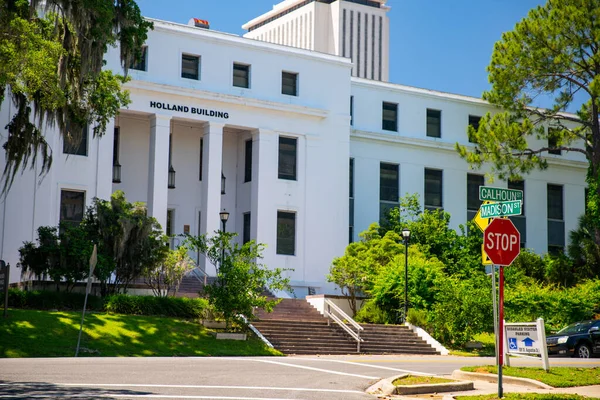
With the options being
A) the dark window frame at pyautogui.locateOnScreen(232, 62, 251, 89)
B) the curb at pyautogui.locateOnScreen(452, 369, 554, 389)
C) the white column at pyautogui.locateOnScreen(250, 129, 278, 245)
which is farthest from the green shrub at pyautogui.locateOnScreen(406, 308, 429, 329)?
the curb at pyautogui.locateOnScreen(452, 369, 554, 389)

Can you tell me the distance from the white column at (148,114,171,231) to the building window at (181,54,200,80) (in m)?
2.70

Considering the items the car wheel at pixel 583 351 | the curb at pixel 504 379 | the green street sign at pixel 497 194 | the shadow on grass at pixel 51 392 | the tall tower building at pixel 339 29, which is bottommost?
the car wheel at pixel 583 351

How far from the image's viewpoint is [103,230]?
34.4m

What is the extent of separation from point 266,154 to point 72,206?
1012cm

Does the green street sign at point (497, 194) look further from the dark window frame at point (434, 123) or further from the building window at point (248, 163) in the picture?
the dark window frame at point (434, 123)

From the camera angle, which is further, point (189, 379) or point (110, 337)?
→ point (110, 337)

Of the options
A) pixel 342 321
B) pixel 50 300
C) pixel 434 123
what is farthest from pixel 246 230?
pixel 50 300

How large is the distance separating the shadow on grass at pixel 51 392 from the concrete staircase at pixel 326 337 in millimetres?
16472

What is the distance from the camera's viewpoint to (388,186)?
51438 millimetres

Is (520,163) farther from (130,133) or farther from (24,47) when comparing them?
→ (24,47)

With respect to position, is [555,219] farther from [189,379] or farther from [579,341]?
[189,379]

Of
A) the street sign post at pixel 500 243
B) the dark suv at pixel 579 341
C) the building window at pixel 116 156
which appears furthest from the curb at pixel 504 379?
the building window at pixel 116 156

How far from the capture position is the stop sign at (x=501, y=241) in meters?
15.0

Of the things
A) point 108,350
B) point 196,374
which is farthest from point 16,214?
point 196,374
